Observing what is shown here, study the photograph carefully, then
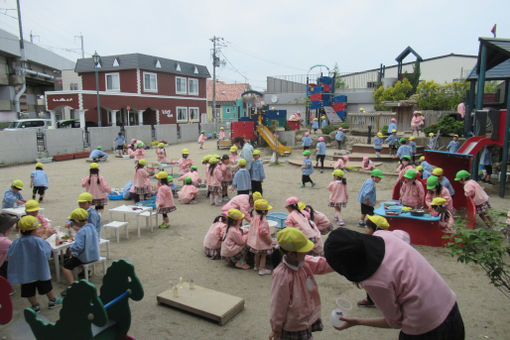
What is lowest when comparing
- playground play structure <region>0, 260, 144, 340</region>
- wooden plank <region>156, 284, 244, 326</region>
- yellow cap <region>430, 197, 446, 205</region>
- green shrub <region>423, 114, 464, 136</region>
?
wooden plank <region>156, 284, 244, 326</region>

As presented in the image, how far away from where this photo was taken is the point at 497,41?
456 inches

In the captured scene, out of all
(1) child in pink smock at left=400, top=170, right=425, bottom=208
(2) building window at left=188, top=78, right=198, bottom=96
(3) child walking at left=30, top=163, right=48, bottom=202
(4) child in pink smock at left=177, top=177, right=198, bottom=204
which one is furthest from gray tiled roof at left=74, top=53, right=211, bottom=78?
(1) child in pink smock at left=400, top=170, right=425, bottom=208

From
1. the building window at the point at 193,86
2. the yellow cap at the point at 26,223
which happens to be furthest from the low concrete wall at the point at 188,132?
the yellow cap at the point at 26,223

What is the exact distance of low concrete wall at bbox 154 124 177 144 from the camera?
3070cm

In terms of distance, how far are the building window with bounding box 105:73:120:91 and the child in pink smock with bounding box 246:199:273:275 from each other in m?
32.7

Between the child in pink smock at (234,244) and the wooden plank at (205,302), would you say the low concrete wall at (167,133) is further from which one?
the wooden plank at (205,302)

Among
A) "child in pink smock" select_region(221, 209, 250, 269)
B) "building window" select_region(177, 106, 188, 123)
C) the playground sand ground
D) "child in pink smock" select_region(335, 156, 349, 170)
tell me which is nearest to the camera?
the playground sand ground

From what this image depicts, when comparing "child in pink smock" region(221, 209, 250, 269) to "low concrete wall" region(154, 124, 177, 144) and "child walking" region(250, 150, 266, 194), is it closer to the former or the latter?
"child walking" region(250, 150, 266, 194)

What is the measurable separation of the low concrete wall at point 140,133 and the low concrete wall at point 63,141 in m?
4.17

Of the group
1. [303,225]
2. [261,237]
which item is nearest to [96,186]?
[261,237]

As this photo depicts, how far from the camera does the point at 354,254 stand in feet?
7.57

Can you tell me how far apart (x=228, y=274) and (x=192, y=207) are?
5280 mm

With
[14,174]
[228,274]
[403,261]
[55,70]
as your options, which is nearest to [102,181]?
[228,274]

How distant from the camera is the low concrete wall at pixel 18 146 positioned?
1948 centimetres
